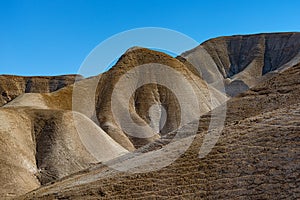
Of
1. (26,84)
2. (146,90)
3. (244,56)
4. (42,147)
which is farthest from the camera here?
(244,56)

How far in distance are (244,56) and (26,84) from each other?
95.8m

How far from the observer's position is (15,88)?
12112 centimetres

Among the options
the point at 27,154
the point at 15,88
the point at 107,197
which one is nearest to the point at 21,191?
the point at 27,154

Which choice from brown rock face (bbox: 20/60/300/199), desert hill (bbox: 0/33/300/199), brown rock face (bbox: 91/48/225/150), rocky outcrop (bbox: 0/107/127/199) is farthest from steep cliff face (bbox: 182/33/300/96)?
brown rock face (bbox: 20/60/300/199)

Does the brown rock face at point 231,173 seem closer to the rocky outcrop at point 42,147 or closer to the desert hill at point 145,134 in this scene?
the desert hill at point 145,134

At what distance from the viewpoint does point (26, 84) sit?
417 ft

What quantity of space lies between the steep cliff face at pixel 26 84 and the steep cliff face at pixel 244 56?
5985 cm

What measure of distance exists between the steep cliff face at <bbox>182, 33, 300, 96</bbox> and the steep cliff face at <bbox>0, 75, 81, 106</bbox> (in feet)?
196

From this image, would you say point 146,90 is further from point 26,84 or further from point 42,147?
point 26,84

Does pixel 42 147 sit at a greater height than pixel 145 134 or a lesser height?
greater

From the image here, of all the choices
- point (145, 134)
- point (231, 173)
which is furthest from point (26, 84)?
point (231, 173)

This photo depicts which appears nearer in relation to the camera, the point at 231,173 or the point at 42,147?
the point at 231,173

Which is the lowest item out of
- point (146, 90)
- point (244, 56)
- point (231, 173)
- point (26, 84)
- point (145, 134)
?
point (145, 134)

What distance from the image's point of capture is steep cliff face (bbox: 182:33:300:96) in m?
167
